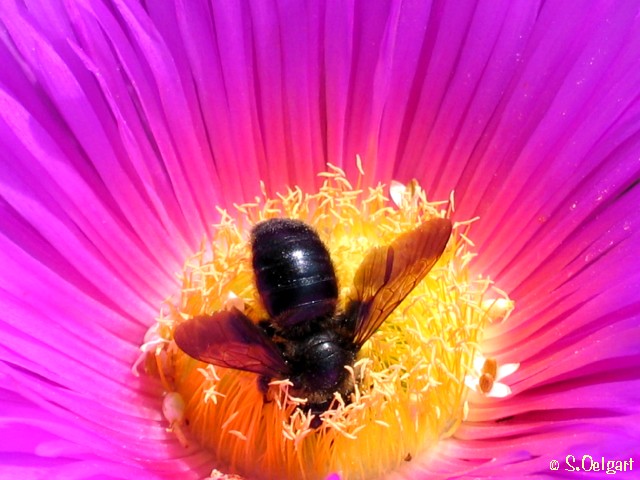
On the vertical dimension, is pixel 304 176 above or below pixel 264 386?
above

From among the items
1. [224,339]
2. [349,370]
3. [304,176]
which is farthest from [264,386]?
[304,176]

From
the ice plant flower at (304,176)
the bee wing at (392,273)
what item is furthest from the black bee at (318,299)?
the ice plant flower at (304,176)

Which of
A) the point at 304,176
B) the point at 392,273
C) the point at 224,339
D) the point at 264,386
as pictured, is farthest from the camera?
the point at 304,176

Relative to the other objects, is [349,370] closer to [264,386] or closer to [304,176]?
[264,386]

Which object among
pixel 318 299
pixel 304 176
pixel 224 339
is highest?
pixel 304 176

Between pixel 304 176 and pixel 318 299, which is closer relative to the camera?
pixel 318 299

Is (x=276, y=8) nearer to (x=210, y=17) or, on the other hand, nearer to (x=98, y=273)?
(x=210, y=17)

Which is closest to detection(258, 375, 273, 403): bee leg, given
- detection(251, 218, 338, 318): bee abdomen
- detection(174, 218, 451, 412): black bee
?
detection(174, 218, 451, 412): black bee

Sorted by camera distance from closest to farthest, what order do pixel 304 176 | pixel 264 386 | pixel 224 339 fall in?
pixel 224 339 < pixel 264 386 < pixel 304 176

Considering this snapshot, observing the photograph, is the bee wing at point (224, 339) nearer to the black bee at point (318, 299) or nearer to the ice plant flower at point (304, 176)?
the black bee at point (318, 299)
